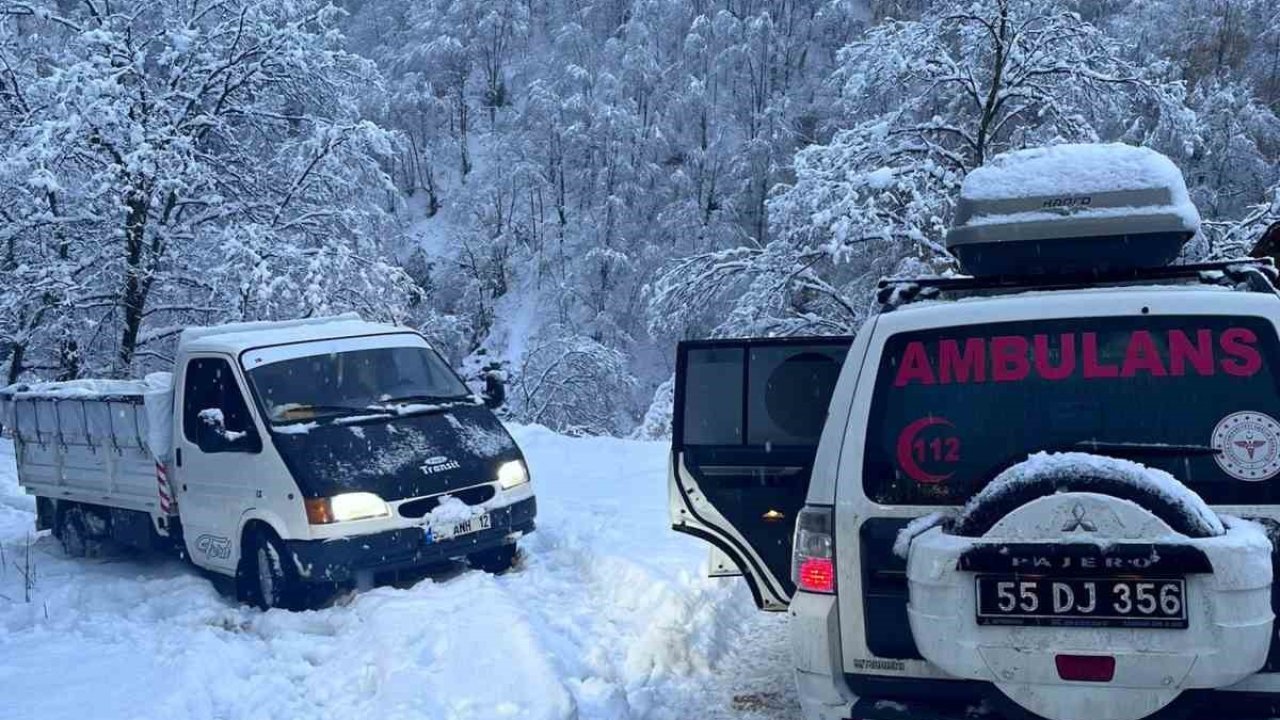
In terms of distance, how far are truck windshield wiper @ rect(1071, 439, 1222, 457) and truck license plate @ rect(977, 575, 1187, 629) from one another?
0.40 meters

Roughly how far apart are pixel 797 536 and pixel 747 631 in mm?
2987

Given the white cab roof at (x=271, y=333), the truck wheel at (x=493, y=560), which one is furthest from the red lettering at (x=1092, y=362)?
the white cab roof at (x=271, y=333)

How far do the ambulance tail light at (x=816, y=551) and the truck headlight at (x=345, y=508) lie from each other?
4266mm

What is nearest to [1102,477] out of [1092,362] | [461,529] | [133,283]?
[1092,362]

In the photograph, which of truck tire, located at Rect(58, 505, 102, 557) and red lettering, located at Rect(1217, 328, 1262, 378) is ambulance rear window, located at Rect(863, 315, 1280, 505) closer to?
red lettering, located at Rect(1217, 328, 1262, 378)

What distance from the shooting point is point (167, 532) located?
8.72m

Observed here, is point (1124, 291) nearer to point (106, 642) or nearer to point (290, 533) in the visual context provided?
point (290, 533)

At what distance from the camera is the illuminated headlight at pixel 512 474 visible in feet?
26.8

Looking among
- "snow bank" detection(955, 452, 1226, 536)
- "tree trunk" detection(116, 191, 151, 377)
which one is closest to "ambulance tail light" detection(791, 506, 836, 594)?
"snow bank" detection(955, 452, 1226, 536)

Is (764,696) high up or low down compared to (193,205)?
down

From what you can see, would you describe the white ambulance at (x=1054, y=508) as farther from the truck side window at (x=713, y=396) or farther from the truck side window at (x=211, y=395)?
the truck side window at (x=211, y=395)

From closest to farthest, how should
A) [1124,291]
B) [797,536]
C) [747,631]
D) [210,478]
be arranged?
[1124,291] < [797,536] < [747,631] < [210,478]

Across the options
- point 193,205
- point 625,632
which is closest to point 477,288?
point 193,205

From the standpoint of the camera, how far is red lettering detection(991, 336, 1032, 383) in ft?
11.7
